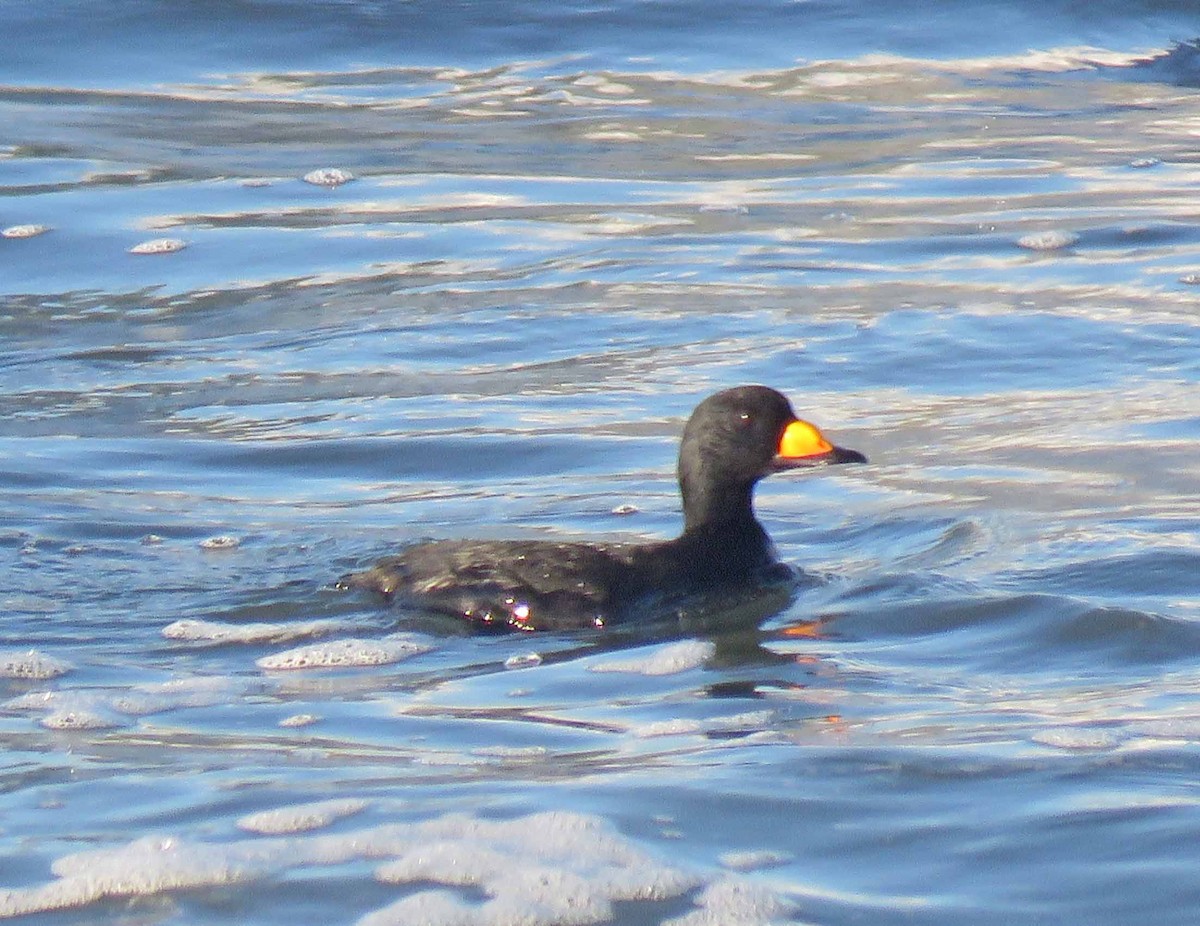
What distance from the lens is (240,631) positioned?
752cm

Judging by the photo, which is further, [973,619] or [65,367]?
[65,367]

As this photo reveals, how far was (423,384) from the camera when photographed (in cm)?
1124

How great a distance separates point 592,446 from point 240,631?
2.82m

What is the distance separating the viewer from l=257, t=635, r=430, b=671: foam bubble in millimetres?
7027

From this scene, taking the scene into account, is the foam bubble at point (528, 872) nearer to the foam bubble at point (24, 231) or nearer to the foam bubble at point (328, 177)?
the foam bubble at point (24, 231)

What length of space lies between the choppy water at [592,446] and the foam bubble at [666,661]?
0.02 meters

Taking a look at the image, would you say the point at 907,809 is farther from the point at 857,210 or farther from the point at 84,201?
the point at 84,201

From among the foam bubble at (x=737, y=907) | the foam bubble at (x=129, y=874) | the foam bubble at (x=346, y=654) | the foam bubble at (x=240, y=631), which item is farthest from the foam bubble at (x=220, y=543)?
the foam bubble at (x=737, y=907)

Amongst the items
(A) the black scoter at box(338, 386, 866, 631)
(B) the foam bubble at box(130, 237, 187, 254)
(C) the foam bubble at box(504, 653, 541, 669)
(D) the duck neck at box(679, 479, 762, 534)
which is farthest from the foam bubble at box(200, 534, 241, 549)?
(B) the foam bubble at box(130, 237, 187, 254)

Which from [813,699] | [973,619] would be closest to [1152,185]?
[973,619]

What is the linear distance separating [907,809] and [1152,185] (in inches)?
427

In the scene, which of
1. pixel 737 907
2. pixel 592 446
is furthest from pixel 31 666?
pixel 592 446

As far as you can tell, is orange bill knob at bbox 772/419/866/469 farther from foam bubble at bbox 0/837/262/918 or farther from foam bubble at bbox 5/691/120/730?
A: foam bubble at bbox 0/837/262/918

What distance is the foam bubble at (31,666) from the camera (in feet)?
22.4
